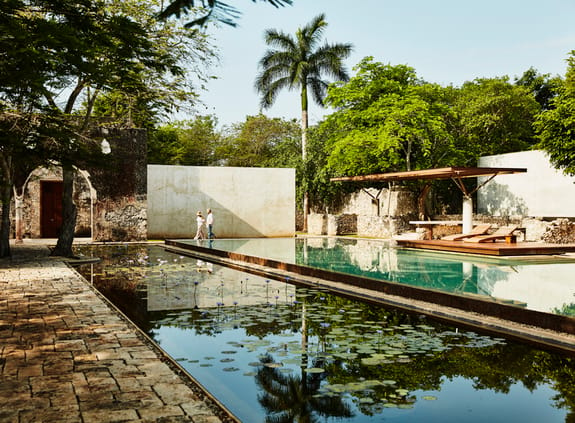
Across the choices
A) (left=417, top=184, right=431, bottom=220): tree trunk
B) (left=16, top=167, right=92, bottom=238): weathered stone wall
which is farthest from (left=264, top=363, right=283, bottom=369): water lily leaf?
(left=417, top=184, right=431, bottom=220): tree trunk

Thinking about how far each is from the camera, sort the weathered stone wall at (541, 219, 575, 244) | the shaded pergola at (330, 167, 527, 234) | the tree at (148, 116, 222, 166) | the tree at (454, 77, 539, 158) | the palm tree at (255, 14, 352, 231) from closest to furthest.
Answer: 1. the shaded pergola at (330, 167, 527, 234)
2. the weathered stone wall at (541, 219, 575, 244)
3. the tree at (454, 77, 539, 158)
4. the palm tree at (255, 14, 352, 231)
5. the tree at (148, 116, 222, 166)

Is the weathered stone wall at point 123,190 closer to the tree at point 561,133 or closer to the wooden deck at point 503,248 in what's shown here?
the wooden deck at point 503,248

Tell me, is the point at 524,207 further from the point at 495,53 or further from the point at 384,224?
the point at 495,53

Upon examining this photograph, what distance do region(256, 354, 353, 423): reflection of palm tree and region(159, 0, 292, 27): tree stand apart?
8.63 feet

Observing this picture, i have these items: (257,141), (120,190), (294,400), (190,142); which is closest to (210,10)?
(294,400)

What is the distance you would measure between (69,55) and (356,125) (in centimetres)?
2331

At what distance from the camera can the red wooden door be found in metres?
24.6

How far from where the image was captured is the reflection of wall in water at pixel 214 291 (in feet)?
26.8

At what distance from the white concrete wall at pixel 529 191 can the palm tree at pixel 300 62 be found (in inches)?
398

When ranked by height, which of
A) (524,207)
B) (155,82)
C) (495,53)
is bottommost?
(524,207)

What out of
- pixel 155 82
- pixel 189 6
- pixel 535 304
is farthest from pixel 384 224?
pixel 189 6

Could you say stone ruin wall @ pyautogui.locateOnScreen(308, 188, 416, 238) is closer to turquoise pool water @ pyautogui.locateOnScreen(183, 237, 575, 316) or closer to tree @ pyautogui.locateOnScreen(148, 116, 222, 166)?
turquoise pool water @ pyautogui.locateOnScreen(183, 237, 575, 316)

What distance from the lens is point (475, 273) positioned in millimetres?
11523

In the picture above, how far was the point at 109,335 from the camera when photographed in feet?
18.9
